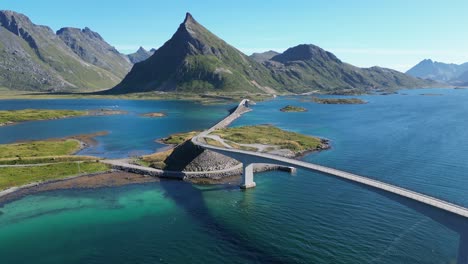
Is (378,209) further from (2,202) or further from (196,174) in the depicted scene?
(2,202)

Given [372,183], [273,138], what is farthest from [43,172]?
[372,183]

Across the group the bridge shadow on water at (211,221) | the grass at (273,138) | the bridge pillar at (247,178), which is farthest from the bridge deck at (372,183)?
the grass at (273,138)

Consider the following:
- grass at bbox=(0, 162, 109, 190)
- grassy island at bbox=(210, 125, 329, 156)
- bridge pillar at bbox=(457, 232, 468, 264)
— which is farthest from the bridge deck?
grass at bbox=(0, 162, 109, 190)

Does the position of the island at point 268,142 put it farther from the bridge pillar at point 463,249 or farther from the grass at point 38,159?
the bridge pillar at point 463,249

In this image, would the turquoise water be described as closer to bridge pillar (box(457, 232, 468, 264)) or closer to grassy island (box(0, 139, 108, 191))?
bridge pillar (box(457, 232, 468, 264))

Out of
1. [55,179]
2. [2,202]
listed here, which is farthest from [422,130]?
[2,202]

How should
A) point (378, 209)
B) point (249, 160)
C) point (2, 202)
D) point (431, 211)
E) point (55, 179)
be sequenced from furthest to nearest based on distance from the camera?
point (55, 179)
point (249, 160)
point (2, 202)
point (378, 209)
point (431, 211)

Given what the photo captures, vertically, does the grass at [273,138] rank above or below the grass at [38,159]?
above
